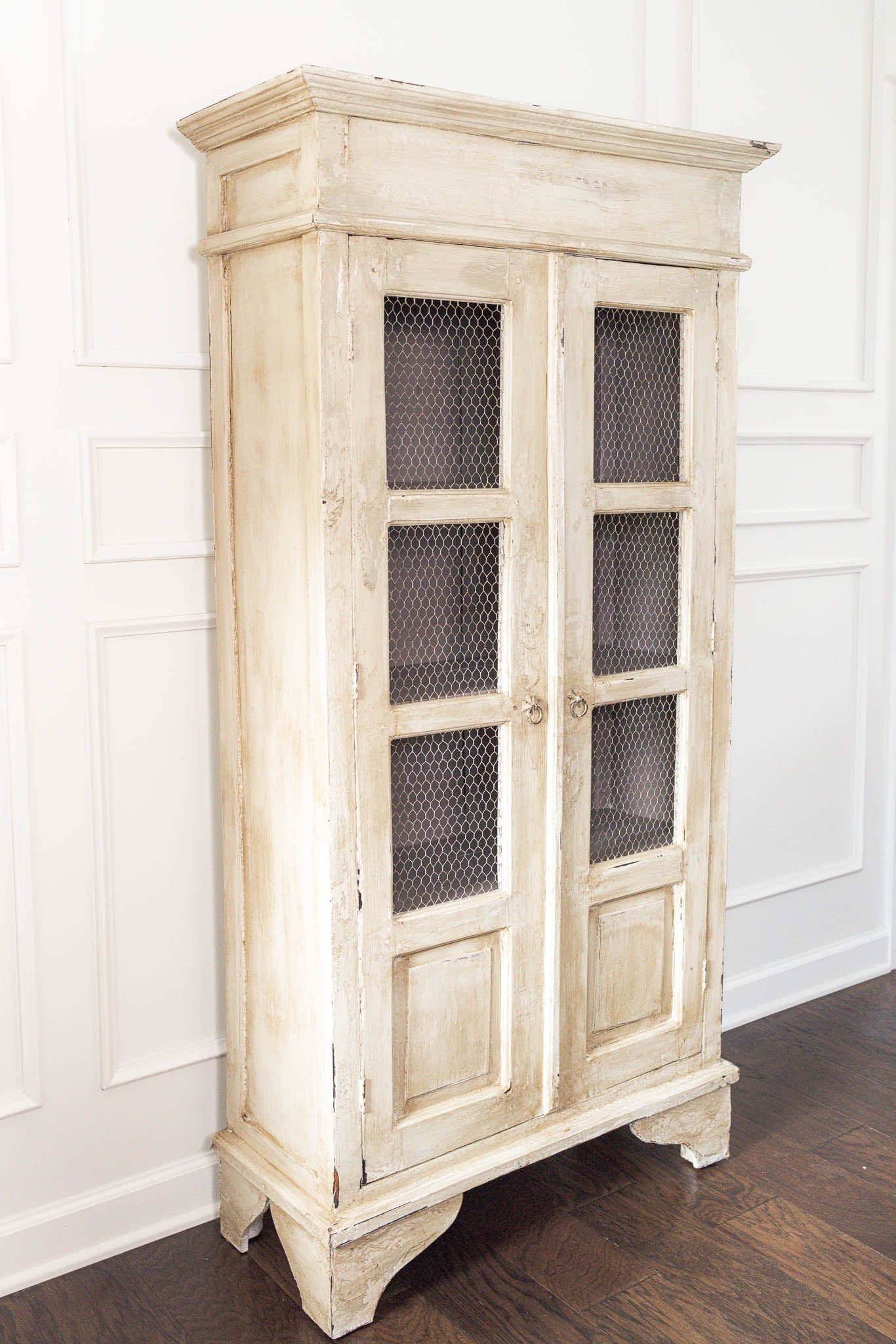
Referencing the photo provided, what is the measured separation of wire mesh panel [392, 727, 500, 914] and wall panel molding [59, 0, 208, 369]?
81cm

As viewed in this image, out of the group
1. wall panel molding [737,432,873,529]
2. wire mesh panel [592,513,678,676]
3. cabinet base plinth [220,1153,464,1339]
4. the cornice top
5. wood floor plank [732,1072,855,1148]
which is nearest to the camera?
the cornice top

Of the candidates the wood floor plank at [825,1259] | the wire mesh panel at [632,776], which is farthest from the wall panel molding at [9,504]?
the wood floor plank at [825,1259]

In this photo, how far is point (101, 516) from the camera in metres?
2.12

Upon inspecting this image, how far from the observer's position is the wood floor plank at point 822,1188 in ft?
7.51

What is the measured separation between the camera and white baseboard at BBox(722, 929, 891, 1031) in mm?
3158

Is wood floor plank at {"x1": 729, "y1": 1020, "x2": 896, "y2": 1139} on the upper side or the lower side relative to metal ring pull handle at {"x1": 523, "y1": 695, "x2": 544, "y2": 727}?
lower

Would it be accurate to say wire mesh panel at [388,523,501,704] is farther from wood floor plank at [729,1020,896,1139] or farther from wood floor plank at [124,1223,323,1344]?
wood floor plank at [729,1020,896,1139]

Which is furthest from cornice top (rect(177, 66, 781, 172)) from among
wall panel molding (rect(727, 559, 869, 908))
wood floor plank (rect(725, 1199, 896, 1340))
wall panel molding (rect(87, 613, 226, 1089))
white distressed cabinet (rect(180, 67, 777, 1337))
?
wood floor plank (rect(725, 1199, 896, 1340))

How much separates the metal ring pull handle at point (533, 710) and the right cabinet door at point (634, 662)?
6 centimetres

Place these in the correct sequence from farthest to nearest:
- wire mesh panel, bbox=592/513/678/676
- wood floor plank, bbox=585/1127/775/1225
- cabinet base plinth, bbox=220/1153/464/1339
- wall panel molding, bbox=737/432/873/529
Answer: wall panel molding, bbox=737/432/873/529, wood floor plank, bbox=585/1127/775/1225, wire mesh panel, bbox=592/513/678/676, cabinet base plinth, bbox=220/1153/464/1339

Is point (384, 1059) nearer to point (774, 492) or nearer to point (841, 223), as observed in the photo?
point (774, 492)

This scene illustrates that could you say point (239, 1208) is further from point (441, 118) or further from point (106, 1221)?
point (441, 118)

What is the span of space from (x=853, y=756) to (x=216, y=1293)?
2.09m

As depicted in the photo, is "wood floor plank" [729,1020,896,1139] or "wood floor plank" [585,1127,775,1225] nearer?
"wood floor plank" [585,1127,775,1225]
